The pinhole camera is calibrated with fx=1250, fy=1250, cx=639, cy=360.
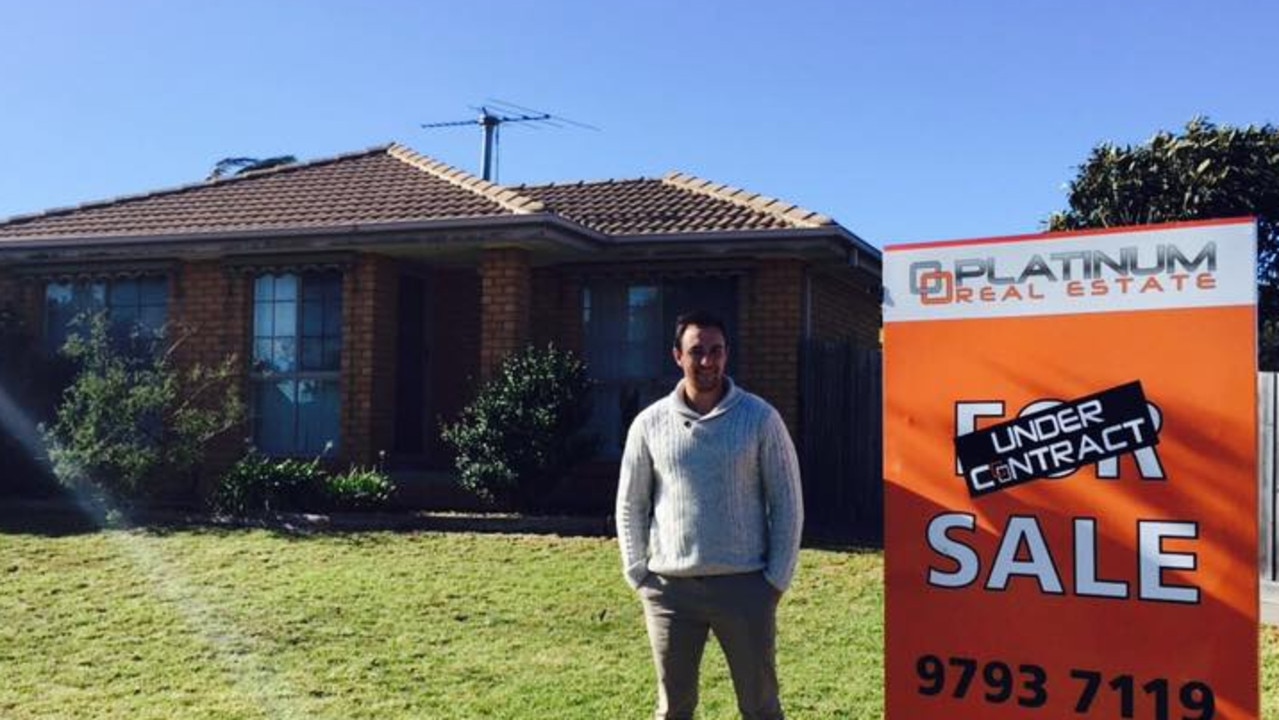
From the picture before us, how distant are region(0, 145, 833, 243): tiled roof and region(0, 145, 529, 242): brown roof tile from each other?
0.05 feet

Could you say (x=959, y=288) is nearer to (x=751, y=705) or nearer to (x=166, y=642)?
(x=751, y=705)

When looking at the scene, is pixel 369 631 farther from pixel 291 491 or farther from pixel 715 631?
pixel 291 491

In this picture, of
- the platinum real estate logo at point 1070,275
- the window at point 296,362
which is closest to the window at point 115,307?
the window at point 296,362

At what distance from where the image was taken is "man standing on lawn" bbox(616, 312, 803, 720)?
3982 millimetres

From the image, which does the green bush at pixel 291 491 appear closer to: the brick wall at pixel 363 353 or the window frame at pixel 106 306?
the brick wall at pixel 363 353

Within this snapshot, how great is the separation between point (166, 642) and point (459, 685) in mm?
1958

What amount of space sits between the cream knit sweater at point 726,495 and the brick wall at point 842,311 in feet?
29.0

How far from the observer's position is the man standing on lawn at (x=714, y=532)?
3982 millimetres

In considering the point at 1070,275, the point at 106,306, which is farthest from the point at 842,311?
the point at 1070,275

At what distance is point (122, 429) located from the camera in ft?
37.6

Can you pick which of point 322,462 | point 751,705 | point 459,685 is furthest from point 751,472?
point 322,462

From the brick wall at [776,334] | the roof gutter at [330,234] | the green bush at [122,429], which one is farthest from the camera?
the brick wall at [776,334]

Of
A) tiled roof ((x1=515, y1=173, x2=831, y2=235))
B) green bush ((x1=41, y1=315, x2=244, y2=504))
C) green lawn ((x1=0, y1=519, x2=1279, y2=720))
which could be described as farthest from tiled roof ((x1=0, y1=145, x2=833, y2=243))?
green lawn ((x1=0, y1=519, x2=1279, y2=720))

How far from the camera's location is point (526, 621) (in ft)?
24.5
